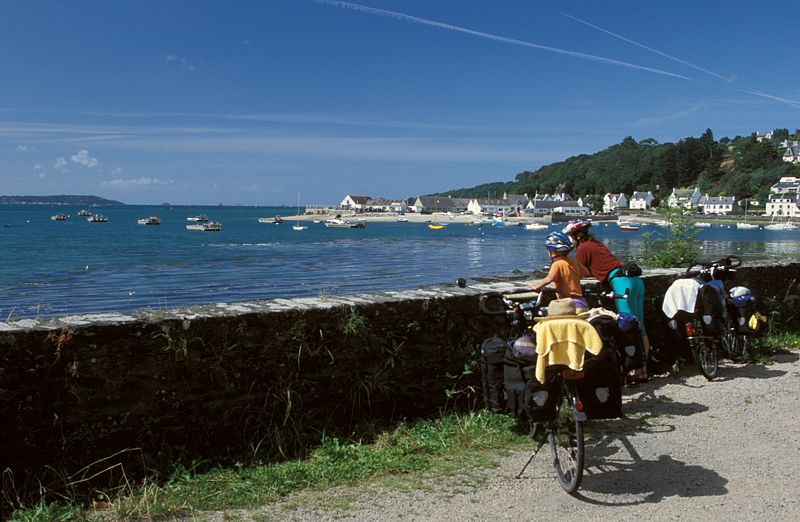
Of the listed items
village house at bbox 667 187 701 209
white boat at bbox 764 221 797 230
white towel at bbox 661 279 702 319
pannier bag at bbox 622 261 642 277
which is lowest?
white boat at bbox 764 221 797 230

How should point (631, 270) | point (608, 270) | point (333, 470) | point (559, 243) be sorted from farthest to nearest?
point (608, 270) < point (631, 270) < point (559, 243) < point (333, 470)

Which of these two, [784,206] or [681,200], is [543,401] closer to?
[681,200]

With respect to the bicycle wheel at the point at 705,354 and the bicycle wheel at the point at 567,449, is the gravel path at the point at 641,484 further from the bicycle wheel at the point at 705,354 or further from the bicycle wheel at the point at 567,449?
the bicycle wheel at the point at 705,354

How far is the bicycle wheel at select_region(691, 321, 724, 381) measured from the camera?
705 cm

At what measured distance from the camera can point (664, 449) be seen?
4.95 m

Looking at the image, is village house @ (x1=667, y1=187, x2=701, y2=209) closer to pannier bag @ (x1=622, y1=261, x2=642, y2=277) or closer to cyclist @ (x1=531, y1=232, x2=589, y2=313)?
pannier bag @ (x1=622, y1=261, x2=642, y2=277)

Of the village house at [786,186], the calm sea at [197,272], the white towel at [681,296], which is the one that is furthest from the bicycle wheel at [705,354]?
the village house at [786,186]

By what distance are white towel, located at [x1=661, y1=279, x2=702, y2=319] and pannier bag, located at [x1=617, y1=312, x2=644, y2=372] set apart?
166 cm

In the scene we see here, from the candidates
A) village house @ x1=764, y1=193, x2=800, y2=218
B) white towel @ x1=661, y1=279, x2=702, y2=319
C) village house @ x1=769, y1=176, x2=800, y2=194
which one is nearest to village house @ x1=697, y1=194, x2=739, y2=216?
village house @ x1=764, y1=193, x2=800, y2=218

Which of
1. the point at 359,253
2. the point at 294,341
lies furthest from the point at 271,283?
the point at 294,341

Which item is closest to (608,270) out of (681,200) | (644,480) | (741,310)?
(741,310)

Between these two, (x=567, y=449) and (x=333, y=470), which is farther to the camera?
(x=333, y=470)

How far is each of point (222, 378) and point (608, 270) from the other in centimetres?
406

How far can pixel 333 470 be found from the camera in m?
4.46
